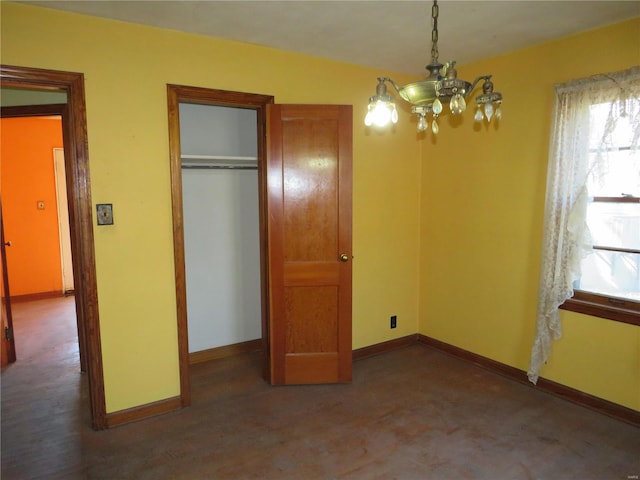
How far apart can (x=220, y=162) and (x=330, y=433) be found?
2.40 metres

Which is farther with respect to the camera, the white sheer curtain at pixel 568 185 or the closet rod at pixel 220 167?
the closet rod at pixel 220 167

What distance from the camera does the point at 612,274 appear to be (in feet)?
9.37

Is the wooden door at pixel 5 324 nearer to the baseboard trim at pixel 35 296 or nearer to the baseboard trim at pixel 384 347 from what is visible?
the baseboard trim at pixel 35 296

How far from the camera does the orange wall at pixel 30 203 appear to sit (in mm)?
5711

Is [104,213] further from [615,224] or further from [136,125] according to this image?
[615,224]

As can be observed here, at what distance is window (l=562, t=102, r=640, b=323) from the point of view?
2.68 metres

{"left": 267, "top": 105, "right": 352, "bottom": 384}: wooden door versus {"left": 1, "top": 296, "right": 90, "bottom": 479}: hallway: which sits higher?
{"left": 267, "top": 105, "right": 352, "bottom": 384}: wooden door

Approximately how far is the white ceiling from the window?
2.11 ft

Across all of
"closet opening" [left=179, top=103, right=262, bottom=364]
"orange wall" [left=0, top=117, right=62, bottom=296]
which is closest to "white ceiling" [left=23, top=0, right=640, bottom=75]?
"closet opening" [left=179, top=103, right=262, bottom=364]

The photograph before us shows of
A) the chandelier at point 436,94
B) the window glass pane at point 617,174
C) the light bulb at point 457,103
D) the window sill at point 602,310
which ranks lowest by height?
the window sill at point 602,310

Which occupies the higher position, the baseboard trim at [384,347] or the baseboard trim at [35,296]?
the baseboard trim at [35,296]

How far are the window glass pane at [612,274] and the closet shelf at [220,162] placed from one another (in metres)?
2.76

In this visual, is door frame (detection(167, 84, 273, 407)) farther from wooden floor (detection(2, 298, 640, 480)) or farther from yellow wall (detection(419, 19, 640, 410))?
yellow wall (detection(419, 19, 640, 410))

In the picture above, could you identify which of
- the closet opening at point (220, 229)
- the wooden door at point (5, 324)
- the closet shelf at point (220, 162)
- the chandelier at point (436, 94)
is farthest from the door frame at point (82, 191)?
the chandelier at point (436, 94)
